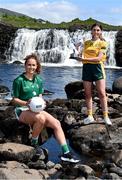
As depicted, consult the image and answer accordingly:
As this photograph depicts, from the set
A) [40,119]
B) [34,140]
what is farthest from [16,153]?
[40,119]

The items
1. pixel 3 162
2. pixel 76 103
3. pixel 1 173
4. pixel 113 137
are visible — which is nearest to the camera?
pixel 1 173

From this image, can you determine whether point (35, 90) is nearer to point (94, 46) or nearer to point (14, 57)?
point (94, 46)

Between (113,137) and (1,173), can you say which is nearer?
(1,173)

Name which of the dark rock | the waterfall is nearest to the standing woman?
the dark rock

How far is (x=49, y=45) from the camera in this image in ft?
195

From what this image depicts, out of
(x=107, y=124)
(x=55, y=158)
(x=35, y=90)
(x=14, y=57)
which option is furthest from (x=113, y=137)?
(x=14, y=57)

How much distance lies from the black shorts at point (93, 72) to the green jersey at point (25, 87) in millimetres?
2227

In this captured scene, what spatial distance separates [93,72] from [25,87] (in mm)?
2605

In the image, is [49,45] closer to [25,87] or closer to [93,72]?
[93,72]

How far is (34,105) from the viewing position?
9.78 metres

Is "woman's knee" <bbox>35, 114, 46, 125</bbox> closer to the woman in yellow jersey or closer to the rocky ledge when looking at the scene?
the rocky ledge

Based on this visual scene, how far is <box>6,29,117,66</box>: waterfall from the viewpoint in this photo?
188ft

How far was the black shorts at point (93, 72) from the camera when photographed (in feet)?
40.3

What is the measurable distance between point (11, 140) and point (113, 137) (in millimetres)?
2502
